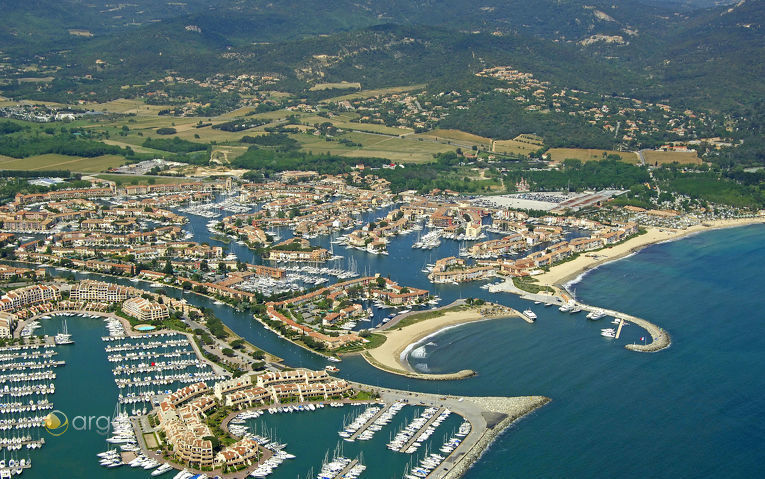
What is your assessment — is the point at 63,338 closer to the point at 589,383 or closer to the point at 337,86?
the point at 589,383

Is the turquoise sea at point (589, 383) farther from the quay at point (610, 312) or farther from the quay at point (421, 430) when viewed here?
the quay at point (421, 430)

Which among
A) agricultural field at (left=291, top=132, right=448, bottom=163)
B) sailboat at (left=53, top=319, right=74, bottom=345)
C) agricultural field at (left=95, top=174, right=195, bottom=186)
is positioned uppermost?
agricultural field at (left=291, top=132, right=448, bottom=163)

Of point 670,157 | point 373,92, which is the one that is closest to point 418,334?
point 670,157

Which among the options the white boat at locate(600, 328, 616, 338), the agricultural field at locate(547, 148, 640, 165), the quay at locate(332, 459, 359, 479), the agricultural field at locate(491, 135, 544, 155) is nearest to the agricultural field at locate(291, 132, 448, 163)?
the agricultural field at locate(491, 135, 544, 155)

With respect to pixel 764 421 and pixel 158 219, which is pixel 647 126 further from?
pixel 764 421

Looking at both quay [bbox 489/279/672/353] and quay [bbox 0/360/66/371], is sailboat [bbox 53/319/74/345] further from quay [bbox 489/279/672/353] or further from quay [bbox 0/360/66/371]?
quay [bbox 489/279/672/353]
